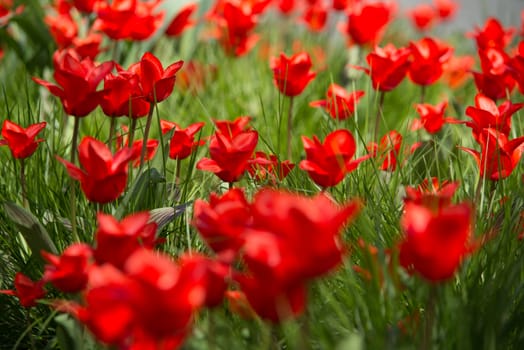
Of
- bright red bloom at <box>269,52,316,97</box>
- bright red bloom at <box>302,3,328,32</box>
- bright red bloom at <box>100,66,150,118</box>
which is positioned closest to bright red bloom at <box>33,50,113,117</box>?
bright red bloom at <box>100,66,150,118</box>

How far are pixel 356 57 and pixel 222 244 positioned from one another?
5.57ft

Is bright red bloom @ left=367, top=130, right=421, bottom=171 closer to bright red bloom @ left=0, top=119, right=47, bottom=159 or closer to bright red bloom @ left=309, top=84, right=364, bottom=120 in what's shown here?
bright red bloom @ left=309, top=84, right=364, bottom=120

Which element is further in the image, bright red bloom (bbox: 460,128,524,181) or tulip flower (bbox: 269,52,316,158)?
tulip flower (bbox: 269,52,316,158)

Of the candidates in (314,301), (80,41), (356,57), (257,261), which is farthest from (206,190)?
(356,57)

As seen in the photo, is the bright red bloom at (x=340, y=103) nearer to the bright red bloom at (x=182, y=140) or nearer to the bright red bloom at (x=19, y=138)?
the bright red bloom at (x=182, y=140)

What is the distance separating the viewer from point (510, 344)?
89 centimetres

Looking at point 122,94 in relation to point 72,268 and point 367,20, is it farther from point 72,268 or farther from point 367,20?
point 367,20

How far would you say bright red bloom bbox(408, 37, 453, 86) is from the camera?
1541 mm

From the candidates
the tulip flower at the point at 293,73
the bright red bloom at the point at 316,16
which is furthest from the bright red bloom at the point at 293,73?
the bright red bloom at the point at 316,16

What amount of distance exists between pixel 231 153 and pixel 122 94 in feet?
0.71

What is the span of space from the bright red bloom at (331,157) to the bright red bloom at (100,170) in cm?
22

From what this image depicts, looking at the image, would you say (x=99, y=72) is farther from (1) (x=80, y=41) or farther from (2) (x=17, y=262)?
(1) (x=80, y=41)

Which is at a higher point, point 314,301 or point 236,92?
point 314,301

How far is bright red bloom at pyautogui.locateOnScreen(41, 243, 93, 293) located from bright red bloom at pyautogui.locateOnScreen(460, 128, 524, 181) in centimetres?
53
